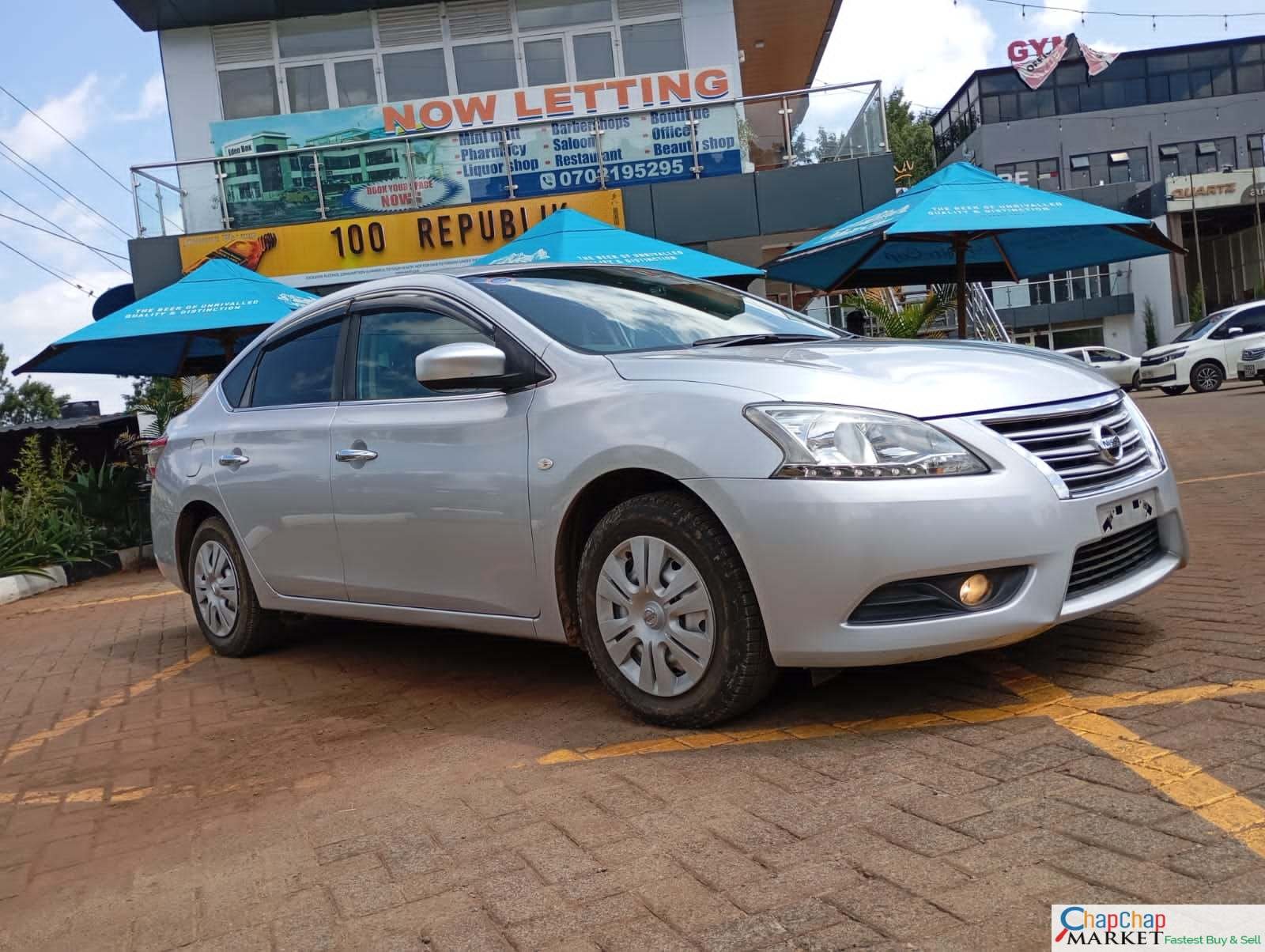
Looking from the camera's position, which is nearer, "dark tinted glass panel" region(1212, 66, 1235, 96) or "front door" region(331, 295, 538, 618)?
"front door" region(331, 295, 538, 618)

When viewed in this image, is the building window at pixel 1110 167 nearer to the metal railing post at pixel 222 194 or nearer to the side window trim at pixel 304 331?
the metal railing post at pixel 222 194

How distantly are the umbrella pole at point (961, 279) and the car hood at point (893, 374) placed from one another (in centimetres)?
628

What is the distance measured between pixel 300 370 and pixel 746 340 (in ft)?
7.04

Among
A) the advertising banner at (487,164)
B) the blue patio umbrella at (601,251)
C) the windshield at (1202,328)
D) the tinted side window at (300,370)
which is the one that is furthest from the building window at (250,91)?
the windshield at (1202,328)

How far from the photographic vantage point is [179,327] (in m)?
9.76

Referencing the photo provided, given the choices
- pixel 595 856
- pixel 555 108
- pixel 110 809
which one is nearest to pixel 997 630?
pixel 595 856

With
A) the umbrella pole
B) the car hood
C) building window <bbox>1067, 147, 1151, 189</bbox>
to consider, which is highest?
building window <bbox>1067, 147, 1151, 189</bbox>

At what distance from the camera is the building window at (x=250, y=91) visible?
19125 mm

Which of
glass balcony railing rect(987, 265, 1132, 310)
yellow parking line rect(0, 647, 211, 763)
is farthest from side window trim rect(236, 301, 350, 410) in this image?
glass balcony railing rect(987, 265, 1132, 310)

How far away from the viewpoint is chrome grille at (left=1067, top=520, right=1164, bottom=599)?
11.2 feet

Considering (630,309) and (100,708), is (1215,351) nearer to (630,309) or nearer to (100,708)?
(630,309)

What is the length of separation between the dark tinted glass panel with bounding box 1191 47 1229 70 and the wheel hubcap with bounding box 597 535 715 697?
5653cm

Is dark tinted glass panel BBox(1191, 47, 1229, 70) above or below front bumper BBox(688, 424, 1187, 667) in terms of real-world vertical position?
above

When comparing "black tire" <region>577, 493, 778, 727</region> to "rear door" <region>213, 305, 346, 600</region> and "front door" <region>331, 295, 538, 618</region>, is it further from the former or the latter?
"rear door" <region>213, 305, 346, 600</region>
